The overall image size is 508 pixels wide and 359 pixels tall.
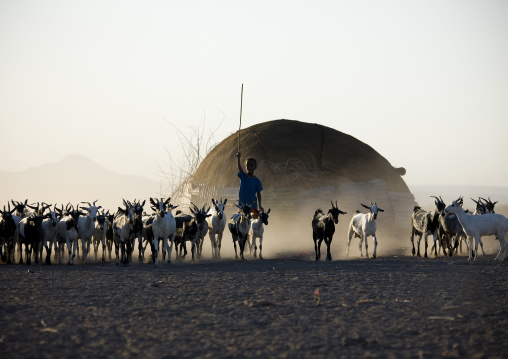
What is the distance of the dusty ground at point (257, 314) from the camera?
782 cm

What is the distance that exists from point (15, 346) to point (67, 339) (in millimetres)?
660

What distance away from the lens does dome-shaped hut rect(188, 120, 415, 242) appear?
3045cm

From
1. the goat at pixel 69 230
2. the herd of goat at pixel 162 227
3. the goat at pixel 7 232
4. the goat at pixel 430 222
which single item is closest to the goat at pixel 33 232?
the herd of goat at pixel 162 227

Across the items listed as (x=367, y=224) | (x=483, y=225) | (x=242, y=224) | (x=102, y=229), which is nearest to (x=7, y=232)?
(x=102, y=229)

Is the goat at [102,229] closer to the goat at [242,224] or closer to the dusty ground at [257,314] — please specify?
the goat at [242,224]

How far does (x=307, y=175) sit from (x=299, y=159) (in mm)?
1077

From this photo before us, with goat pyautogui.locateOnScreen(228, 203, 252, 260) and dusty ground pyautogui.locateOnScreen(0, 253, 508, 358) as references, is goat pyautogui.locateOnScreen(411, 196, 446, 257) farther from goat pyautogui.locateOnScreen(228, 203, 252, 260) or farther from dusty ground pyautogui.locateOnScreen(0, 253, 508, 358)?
goat pyautogui.locateOnScreen(228, 203, 252, 260)

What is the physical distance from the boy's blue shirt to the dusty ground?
5441mm

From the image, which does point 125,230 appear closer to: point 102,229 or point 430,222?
point 102,229

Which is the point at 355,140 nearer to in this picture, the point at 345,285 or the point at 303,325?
the point at 345,285

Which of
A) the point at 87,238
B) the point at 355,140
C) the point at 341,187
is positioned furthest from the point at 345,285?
the point at 355,140

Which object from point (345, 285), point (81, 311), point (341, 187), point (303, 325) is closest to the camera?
point (303, 325)

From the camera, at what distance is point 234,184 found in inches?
1228

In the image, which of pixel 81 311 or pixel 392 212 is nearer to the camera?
pixel 81 311
